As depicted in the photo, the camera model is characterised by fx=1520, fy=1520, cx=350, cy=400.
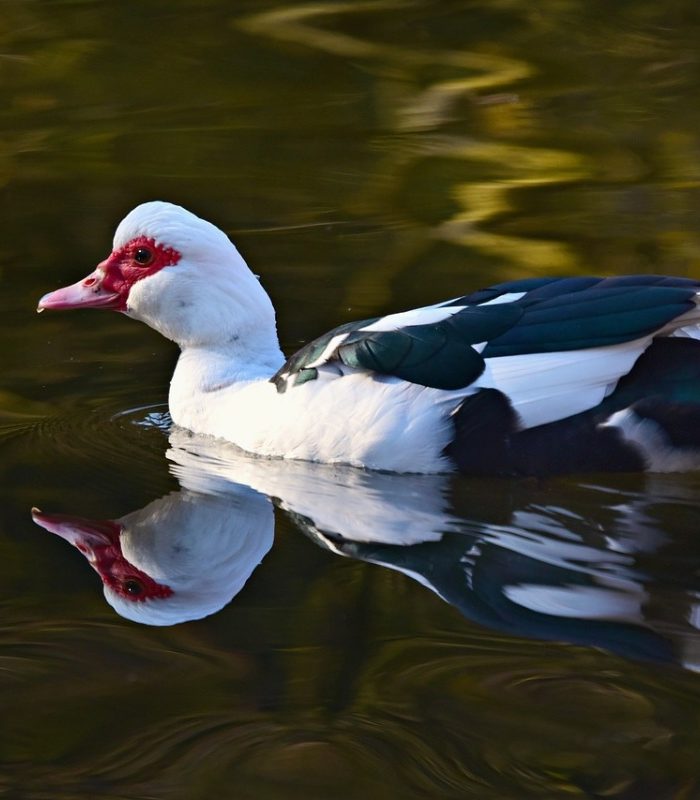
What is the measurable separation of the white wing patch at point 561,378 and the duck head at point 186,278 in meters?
1.42

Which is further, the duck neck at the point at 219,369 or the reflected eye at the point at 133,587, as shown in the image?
the duck neck at the point at 219,369

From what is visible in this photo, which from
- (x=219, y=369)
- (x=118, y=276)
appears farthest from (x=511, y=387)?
Result: (x=118, y=276)

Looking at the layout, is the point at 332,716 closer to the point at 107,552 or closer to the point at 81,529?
the point at 107,552

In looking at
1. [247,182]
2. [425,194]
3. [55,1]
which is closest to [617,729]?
[425,194]

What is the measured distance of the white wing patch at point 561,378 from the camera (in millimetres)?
5949

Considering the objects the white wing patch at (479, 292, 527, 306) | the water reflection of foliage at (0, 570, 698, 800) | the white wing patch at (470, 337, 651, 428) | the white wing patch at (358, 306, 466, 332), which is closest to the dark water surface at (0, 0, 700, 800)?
the water reflection of foliage at (0, 570, 698, 800)

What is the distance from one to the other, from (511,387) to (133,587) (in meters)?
1.69

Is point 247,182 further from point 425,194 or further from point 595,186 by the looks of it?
point 595,186

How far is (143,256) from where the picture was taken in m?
6.98

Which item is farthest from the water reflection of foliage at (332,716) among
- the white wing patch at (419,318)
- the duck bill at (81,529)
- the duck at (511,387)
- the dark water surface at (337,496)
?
the white wing patch at (419,318)

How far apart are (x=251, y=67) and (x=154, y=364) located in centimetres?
551

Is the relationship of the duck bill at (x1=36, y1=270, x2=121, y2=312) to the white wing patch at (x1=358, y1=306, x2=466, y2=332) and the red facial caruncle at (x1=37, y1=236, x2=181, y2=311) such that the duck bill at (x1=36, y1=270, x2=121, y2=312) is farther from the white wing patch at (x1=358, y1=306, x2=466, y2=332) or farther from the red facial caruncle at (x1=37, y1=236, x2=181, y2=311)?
the white wing patch at (x1=358, y1=306, x2=466, y2=332)

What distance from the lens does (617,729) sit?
418 centimetres

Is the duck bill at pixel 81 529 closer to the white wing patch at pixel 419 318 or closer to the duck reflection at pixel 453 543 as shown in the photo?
the duck reflection at pixel 453 543
